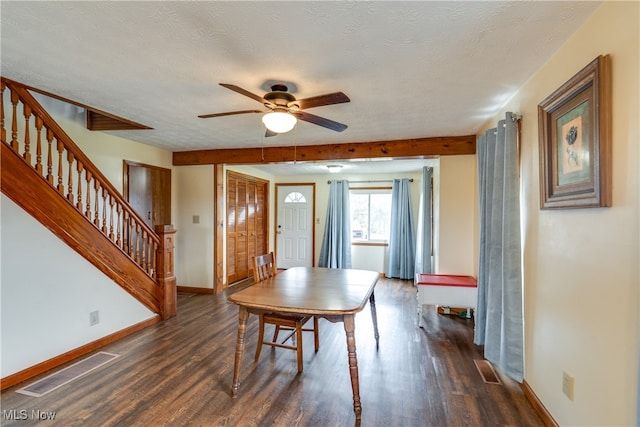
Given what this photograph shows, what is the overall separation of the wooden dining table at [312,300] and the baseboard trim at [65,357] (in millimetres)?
1567

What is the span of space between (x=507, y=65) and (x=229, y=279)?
4.81 metres

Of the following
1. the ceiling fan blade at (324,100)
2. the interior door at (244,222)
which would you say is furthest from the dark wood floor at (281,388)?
the interior door at (244,222)

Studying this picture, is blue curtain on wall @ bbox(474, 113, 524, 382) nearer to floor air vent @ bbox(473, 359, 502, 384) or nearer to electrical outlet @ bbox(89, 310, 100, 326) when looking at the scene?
floor air vent @ bbox(473, 359, 502, 384)

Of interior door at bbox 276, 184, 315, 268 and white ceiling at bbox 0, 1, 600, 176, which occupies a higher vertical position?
white ceiling at bbox 0, 1, 600, 176

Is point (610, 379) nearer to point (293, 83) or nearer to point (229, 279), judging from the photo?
point (293, 83)

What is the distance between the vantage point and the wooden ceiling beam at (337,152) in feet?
12.3

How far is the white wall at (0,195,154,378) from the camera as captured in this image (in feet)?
7.30

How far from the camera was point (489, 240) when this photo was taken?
2.66m

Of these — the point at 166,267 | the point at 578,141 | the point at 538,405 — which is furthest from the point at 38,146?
the point at 538,405

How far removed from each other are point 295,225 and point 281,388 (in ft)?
15.2

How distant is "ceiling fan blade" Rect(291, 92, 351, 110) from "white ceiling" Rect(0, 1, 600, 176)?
0.20m

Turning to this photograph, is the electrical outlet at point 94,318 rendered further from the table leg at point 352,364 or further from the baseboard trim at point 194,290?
the table leg at point 352,364

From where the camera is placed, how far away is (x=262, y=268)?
9.19ft

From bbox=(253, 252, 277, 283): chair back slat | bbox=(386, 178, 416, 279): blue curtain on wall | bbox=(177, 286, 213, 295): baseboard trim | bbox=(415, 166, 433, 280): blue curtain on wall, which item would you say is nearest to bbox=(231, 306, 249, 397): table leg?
bbox=(253, 252, 277, 283): chair back slat
